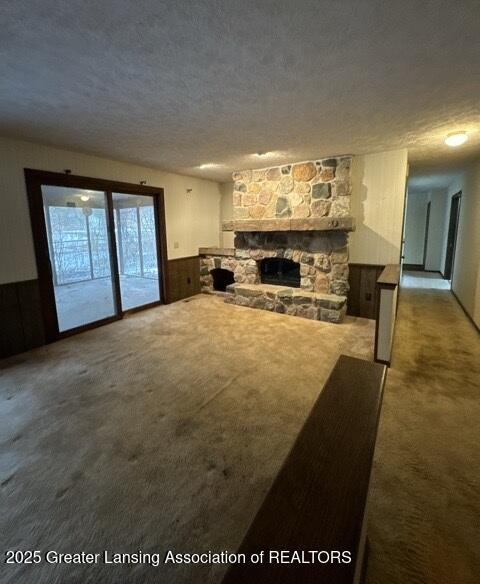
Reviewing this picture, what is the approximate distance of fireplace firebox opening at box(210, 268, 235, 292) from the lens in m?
6.01

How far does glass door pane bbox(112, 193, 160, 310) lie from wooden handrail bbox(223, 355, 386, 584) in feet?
17.2

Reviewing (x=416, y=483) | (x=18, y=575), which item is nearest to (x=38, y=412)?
(x=18, y=575)

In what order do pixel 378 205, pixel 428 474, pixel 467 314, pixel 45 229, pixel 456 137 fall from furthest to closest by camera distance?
pixel 467 314 < pixel 378 205 < pixel 45 229 < pixel 456 137 < pixel 428 474

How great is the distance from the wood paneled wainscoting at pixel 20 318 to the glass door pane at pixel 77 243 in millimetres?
371

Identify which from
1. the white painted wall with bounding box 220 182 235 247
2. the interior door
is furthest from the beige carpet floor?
the interior door

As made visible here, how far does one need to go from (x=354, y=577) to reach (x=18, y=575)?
1392 millimetres

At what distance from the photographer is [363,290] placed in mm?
4434

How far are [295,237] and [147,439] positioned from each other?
3.63m

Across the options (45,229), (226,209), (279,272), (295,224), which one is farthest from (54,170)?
(279,272)

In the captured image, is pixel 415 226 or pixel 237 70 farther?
pixel 415 226

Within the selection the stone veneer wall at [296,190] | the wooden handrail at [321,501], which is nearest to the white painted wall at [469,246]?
the stone veneer wall at [296,190]

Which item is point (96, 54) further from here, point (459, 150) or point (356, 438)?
point (459, 150)

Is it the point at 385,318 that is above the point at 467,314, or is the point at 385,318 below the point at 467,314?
above

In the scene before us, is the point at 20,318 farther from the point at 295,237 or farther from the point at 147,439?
the point at 295,237
